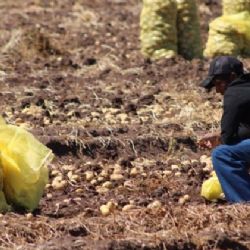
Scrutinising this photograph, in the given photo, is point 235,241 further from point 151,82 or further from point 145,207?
point 151,82

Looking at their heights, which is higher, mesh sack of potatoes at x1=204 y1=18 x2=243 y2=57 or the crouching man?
the crouching man

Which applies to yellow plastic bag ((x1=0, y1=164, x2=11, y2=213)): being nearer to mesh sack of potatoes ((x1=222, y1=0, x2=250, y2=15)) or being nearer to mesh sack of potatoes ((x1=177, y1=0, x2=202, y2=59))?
mesh sack of potatoes ((x1=177, y1=0, x2=202, y2=59))

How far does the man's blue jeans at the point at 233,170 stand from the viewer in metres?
6.65

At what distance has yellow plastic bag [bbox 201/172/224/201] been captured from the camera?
700 centimetres

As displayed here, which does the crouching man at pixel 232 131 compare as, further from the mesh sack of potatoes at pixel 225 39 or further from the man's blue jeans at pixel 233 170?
the mesh sack of potatoes at pixel 225 39

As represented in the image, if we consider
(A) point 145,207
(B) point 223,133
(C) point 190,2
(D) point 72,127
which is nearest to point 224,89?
(B) point 223,133

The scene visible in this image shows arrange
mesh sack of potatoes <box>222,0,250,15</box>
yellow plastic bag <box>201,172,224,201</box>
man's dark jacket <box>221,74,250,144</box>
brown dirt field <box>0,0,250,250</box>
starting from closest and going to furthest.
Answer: brown dirt field <box>0,0,250,250</box> < man's dark jacket <box>221,74,250,144</box> < yellow plastic bag <box>201,172,224,201</box> < mesh sack of potatoes <box>222,0,250,15</box>

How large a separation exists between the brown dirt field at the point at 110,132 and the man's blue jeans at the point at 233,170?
21cm

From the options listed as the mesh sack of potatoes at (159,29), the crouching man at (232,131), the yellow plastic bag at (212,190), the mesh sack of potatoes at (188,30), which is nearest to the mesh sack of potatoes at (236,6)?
the mesh sack of potatoes at (188,30)

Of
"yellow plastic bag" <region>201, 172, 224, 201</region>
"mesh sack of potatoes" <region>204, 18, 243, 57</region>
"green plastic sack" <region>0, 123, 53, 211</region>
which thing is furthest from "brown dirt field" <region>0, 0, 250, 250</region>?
"mesh sack of potatoes" <region>204, 18, 243, 57</region>

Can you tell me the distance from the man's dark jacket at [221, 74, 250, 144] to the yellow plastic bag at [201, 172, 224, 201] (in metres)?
0.55

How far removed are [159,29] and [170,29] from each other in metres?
0.14

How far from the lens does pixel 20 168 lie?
6.60 m

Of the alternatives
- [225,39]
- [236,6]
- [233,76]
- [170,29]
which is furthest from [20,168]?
[236,6]
